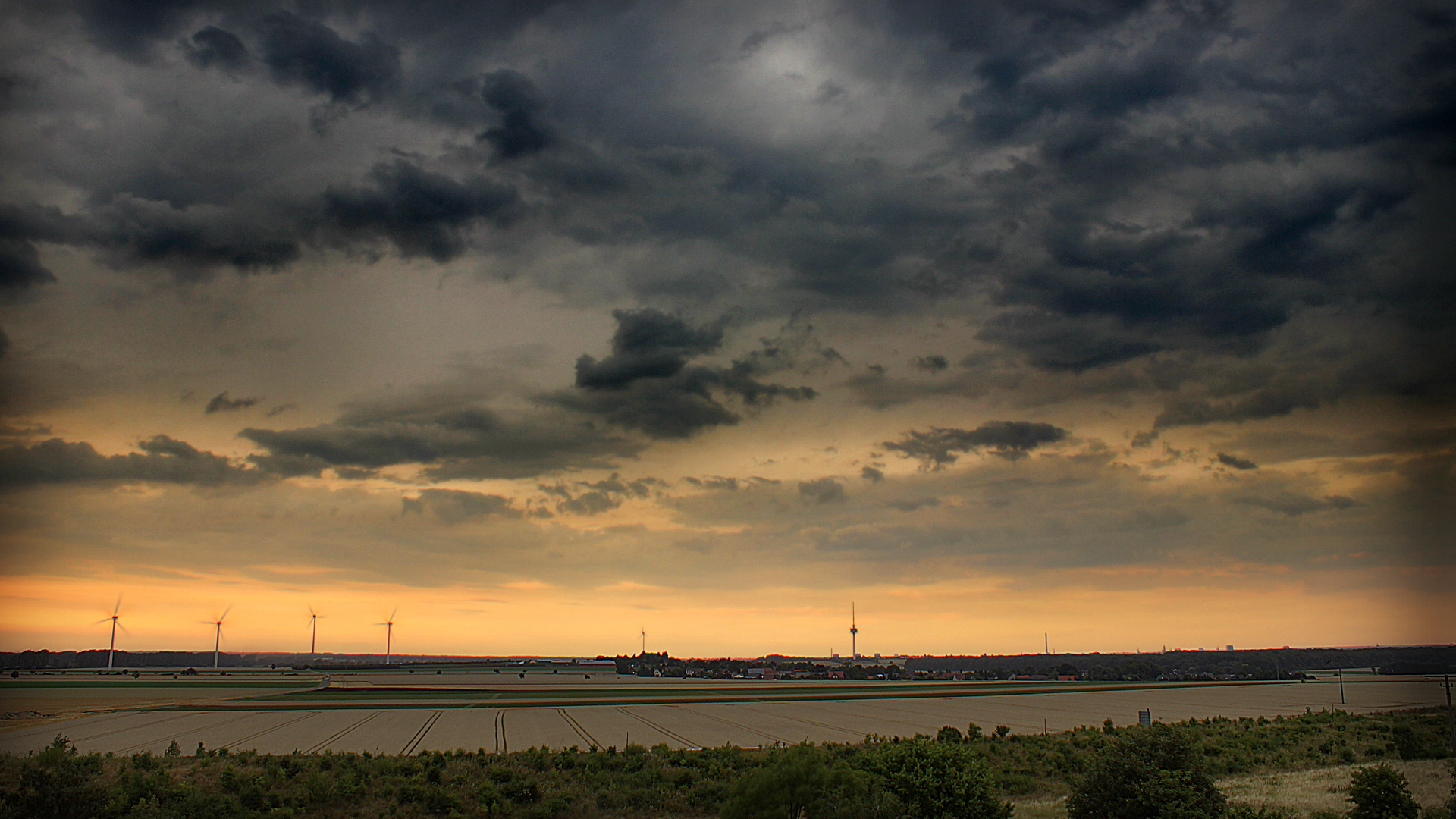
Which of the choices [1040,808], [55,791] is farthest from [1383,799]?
[55,791]

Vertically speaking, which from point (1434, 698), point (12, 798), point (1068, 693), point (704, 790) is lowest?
point (1068, 693)

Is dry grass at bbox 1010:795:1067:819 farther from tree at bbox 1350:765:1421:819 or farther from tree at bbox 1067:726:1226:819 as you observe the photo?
tree at bbox 1350:765:1421:819

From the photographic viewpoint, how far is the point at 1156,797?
38.1 meters

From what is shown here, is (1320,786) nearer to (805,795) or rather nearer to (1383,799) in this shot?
(1383,799)

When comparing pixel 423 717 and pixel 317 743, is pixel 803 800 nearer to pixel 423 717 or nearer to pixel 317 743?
pixel 317 743

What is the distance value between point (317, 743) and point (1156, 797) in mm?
72396

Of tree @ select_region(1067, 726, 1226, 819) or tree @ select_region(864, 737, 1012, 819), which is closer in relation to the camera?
tree @ select_region(1067, 726, 1226, 819)

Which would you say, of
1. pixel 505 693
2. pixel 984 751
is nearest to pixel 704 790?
pixel 984 751

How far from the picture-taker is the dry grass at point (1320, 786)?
138 ft

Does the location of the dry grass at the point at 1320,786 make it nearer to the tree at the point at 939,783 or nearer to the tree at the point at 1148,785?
the tree at the point at 1148,785

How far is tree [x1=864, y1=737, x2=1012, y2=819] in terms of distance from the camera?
4050cm

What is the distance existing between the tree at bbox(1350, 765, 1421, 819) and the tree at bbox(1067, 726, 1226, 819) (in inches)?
222

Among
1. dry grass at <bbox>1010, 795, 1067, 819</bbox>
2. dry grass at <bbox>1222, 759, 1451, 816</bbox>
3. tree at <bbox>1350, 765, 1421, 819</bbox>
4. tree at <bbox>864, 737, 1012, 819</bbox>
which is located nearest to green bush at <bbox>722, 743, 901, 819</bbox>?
tree at <bbox>864, 737, 1012, 819</bbox>

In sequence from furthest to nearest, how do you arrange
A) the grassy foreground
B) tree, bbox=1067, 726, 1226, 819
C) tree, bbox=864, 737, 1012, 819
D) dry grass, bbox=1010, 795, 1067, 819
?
dry grass, bbox=1010, 795, 1067, 819, the grassy foreground, tree, bbox=864, 737, 1012, 819, tree, bbox=1067, 726, 1226, 819
